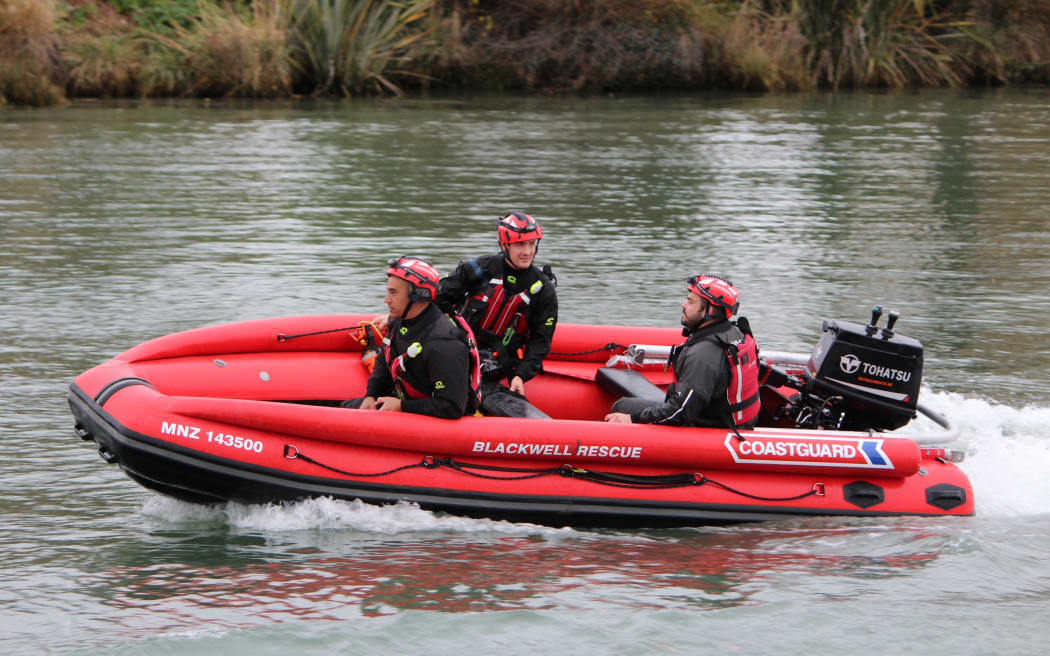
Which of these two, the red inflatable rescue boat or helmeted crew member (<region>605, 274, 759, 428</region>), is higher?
helmeted crew member (<region>605, 274, 759, 428</region>)

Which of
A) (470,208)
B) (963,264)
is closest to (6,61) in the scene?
(470,208)

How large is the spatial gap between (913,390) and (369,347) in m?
2.70

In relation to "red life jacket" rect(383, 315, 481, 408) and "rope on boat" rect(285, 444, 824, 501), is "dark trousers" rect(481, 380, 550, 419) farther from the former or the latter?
"rope on boat" rect(285, 444, 824, 501)

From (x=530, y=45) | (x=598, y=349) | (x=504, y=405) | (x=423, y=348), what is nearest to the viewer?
(x=423, y=348)

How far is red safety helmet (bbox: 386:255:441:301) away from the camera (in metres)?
5.42

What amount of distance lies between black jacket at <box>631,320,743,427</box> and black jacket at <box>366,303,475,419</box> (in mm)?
881

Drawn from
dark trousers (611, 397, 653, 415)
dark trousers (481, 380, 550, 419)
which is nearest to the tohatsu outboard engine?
dark trousers (611, 397, 653, 415)

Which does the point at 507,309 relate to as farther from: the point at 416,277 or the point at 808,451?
the point at 808,451

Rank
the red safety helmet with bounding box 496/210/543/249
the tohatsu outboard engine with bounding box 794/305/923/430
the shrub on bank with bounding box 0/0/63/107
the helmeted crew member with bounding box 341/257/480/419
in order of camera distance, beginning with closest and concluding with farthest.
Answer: the helmeted crew member with bounding box 341/257/480/419 → the tohatsu outboard engine with bounding box 794/305/923/430 → the red safety helmet with bounding box 496/210/543/249 → the shrub on bank with bounding box 0/0/63/107

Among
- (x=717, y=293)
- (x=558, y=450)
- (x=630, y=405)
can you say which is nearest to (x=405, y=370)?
(x=558, y=450)

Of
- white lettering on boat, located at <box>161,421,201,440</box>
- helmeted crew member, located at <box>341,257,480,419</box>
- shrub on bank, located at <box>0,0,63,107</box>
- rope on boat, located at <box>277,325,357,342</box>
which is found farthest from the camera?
shrub on bank, located at <box>0,0,63,107</box>

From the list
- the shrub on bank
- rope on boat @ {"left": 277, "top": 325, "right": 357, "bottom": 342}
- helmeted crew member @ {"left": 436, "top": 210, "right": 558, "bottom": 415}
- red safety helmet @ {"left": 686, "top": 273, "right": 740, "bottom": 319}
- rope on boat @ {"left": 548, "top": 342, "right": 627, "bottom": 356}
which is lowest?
rope on boat @ {"left": 548, "top": 342, "right": 627, "bottom": 356}

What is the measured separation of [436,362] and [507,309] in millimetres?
934

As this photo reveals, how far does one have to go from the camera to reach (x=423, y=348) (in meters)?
5.47
